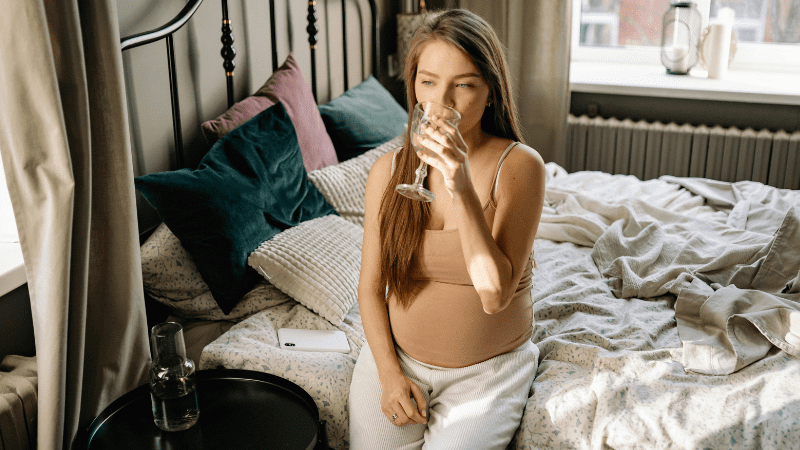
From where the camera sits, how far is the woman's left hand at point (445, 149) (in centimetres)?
106

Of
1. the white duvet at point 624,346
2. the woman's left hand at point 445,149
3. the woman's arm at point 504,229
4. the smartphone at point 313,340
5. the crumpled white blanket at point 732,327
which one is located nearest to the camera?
the woman's left hand at point 445,149

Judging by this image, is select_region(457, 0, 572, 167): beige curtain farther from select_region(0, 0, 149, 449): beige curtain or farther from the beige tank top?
select_region(0, 0, 149, 449): beige curtain

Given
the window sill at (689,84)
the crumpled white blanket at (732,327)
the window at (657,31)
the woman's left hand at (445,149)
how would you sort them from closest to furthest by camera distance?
the woman's left hand at (445,149), the crumpled white blanket at (732,327), the window sill at (689,84), the window at (657,31)

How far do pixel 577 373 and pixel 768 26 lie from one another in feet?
9.14

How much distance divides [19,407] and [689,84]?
3.03 meters

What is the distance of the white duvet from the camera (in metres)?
1.27

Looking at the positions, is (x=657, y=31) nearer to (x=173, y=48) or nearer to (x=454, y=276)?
(x=173, y=48)

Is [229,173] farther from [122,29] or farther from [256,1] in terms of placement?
[256,1]

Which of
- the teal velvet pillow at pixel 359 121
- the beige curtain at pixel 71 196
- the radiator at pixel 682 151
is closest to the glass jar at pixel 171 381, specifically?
the beige curtain at pixel 71 196

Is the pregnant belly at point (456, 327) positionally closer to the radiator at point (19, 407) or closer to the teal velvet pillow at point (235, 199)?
the teal velvet pillow at point (235, 199)

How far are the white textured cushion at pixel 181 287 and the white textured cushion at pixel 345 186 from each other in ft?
1.49

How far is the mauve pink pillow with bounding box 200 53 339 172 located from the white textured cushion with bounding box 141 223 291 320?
0.47 metres

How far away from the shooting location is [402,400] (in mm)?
1259

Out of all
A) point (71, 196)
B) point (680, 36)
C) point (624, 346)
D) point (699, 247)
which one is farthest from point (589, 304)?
point (680, 36)
